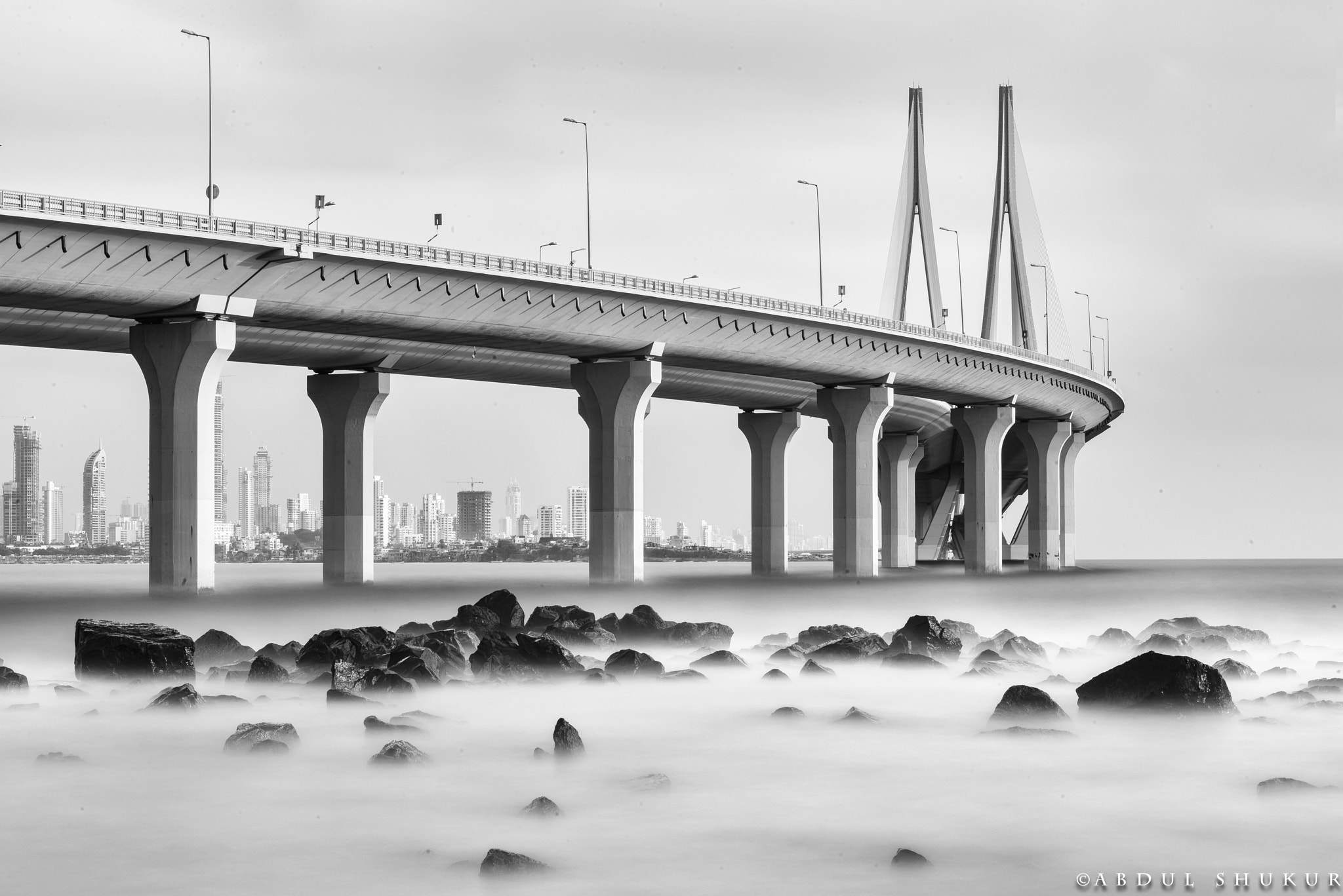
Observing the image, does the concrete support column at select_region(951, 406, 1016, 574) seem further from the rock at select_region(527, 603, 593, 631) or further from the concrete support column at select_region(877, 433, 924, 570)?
the rock at select_region(527, 603, 593, 631)

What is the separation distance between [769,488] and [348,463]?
3516cm

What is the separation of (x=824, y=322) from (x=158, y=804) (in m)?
62.9

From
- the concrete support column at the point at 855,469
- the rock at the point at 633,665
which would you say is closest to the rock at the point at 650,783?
the rock at the point at 633,665

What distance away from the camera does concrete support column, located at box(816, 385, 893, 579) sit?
88.0 meters

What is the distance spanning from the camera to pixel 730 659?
31.3 m

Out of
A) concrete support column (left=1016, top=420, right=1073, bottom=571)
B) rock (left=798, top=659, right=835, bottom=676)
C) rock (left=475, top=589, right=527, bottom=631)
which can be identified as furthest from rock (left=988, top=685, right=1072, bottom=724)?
concrete support column (left=1016, top=420, right=1073, bottom=571)

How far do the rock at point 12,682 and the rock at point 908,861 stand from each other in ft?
56.0

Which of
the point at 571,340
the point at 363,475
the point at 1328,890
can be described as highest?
the point at 571,340

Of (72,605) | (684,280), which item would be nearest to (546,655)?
(72,605)

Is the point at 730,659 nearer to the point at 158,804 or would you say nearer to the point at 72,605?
the point at 158,804

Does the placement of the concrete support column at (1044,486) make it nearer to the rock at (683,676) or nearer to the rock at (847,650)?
the rock at (847,650)

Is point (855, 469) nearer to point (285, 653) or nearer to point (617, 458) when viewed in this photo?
point (617, 458)

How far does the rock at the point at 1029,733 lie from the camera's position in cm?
2175

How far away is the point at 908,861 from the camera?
14.7 metres
